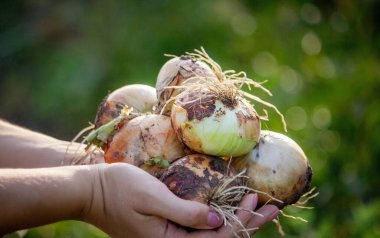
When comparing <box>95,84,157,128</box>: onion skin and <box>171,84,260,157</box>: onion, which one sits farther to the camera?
<box>95,84,157,128</box>: onion skin

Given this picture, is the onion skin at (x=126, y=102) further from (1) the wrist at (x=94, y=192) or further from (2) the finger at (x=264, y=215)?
(2) the finger at (x=264, y=215)

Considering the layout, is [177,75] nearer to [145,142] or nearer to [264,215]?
[145,142]

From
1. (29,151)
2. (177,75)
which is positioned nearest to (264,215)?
(177,75)

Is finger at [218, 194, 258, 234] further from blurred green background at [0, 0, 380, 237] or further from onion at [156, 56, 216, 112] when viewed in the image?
blurred green background at [0, 0, 380, 237]

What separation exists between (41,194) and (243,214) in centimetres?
43

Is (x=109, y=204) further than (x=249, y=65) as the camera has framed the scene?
No

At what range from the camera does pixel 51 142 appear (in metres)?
1.84

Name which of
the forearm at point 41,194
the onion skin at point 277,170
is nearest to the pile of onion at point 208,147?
the onion skin at point 277,170

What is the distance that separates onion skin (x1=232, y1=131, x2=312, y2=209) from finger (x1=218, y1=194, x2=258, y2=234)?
0.15 ft

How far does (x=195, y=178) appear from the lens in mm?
1363

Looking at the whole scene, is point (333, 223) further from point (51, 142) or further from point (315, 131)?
point (51, 142)

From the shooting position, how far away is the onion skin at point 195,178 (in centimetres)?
137

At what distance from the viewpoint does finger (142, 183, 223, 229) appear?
1.32 meters

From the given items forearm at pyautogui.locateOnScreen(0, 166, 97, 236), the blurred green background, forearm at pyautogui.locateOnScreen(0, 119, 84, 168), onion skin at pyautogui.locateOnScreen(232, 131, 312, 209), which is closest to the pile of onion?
onion skin at pyautogui.locateOnScreen(232, 131, 312, 209)
